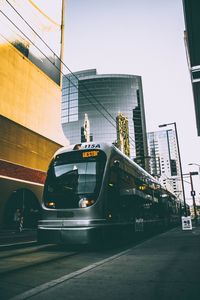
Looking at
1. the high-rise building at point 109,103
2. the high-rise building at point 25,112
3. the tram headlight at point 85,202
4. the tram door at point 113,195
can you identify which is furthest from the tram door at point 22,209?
the high-rise building at point 109,103

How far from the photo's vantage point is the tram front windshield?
8031mm

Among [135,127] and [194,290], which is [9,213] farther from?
[135,127]

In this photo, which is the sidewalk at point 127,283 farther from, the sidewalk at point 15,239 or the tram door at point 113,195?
the sidewalk at point 15,239

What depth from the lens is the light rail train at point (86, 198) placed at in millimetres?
7715

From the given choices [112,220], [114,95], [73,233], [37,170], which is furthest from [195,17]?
[114,95]

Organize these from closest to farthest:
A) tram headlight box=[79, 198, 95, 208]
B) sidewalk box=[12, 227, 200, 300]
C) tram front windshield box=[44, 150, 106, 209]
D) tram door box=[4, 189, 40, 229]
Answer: sidewalk box=[12, 227, 200, 300]
tram headlight box=[79, 198, 95, 208]
tram front windshield box=[44, 150, 106, 209]
tram door box=[4, 189, 40, 229]

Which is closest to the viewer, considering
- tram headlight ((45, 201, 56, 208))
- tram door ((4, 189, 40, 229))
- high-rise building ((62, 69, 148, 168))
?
tram headlight ((45, 201, 56, 208))

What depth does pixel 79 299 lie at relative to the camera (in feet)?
10.3

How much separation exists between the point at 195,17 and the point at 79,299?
24.5 ft

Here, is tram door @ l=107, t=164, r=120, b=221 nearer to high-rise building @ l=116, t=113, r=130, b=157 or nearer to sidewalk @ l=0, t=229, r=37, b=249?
sidewalk @ l=0, t=229, r=37, b=249

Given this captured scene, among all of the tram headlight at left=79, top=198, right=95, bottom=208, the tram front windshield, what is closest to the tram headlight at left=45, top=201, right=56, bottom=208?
the tram front windshield

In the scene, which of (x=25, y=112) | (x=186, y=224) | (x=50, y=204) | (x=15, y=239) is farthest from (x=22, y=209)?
(x=50, y=204)

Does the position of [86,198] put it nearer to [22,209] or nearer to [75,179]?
[75,179]

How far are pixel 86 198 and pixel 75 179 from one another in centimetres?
77
